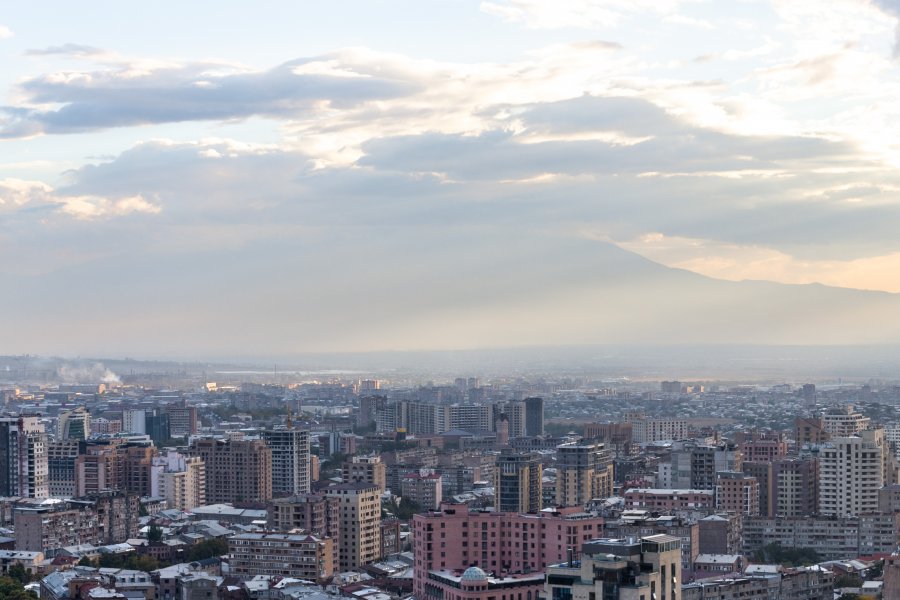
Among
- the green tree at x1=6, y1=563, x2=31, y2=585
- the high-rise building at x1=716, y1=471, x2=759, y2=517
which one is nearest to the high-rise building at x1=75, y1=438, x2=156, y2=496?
the green tree at x1=6, y1=563, x2=31, y2=585

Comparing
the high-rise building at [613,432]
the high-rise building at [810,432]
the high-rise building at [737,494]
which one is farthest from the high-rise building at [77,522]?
the high-rise building at [613,432]

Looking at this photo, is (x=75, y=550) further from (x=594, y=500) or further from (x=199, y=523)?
(x=594, y=500)

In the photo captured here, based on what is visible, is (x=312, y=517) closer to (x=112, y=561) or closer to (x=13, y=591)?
(x=112, y=561)

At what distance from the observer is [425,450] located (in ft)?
254

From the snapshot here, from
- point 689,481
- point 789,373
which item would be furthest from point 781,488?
point 789,373

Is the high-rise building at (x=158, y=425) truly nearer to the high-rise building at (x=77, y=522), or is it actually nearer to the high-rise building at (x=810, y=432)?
the high-rise building at (x=810, y=432)

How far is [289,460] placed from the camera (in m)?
60.4

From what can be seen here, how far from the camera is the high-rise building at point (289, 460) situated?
60.1 m

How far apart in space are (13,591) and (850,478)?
25.5m

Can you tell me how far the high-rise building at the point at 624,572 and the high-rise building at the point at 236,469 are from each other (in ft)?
118

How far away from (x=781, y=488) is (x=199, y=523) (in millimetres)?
17802

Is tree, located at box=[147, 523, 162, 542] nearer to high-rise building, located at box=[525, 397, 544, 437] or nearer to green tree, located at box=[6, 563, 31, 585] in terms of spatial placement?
green tree, located at box=[6, 563, 31, 585]

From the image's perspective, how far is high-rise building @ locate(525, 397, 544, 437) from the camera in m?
98.7

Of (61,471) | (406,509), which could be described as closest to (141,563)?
(406,509)
